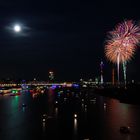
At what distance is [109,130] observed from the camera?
176 ft

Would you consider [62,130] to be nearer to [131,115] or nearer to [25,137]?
[25,137]

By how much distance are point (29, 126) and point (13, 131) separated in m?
5.74

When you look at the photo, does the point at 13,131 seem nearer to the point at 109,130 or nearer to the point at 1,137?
the point at 1,137

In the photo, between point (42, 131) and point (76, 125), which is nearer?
point (42, 131)

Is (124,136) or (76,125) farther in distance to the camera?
(76,125)

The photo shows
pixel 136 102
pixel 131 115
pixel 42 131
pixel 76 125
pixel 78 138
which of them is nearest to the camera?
pixel 78 138

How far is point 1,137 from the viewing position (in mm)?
48938

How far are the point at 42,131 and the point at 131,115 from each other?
26.8 metres

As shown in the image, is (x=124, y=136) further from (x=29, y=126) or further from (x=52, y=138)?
(x=29, y=126)

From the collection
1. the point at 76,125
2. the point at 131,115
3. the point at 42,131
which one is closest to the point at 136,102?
the point at 131,115

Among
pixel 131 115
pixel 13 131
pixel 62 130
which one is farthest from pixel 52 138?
pixel 131 115

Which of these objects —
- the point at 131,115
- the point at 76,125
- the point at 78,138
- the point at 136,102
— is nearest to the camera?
the point at 78,138

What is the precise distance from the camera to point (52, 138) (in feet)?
153

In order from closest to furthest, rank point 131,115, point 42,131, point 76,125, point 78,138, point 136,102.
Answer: point 78,138
point 42,131
point 76,125
point 131,115
point 136,102
